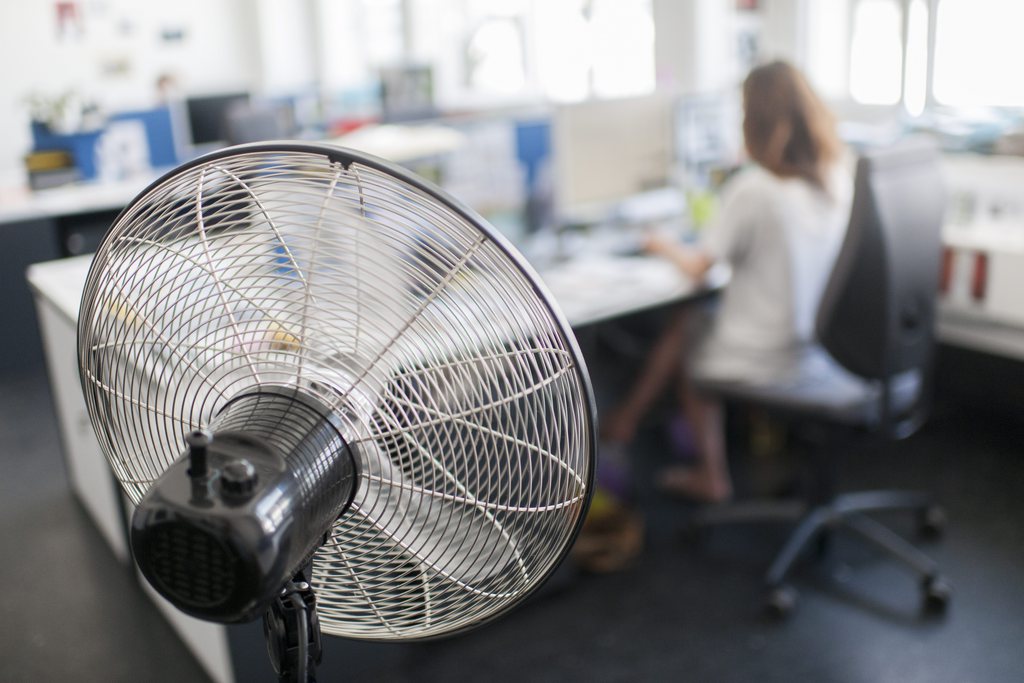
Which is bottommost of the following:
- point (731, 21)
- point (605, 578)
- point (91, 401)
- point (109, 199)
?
point (605, 578)

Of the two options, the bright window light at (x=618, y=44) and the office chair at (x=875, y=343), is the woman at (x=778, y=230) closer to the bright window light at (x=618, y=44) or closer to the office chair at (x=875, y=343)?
the office chair at (x=875, y=343)

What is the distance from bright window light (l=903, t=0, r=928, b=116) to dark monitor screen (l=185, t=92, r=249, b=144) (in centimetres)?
321

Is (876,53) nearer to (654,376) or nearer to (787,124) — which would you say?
(787,124)

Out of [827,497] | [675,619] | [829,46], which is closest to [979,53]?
[829,46]

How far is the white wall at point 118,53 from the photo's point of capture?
5.89 m

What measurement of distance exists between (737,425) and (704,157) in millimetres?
867

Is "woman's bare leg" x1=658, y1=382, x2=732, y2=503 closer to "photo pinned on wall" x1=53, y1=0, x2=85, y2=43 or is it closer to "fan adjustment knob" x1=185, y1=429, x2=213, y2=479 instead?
"fan adjustment knob" x1=185, y1=429, x2=213, y2=479

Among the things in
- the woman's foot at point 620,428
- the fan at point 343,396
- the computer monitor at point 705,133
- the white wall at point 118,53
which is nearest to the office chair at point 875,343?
the woman's foot at point 620,428

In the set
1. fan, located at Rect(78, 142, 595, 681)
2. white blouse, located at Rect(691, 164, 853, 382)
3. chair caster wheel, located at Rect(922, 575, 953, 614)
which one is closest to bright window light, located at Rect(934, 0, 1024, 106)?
white blouse, located at Rect(691, 164, 853, 382)

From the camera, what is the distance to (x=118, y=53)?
6.27m

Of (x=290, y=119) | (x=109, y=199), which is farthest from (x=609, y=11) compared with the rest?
(x=109, y=199)

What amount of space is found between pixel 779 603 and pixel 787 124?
3.48 ft

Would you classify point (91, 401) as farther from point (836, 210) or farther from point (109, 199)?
point (109, 199)

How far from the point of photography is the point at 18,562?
2.38 m
